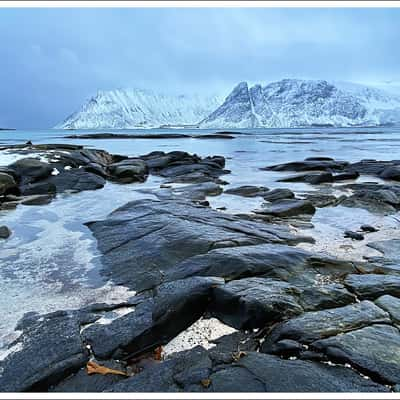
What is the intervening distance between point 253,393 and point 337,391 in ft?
2.08

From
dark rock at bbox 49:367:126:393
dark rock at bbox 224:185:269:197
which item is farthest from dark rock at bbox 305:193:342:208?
dark rock at bbox 49:367:126:393

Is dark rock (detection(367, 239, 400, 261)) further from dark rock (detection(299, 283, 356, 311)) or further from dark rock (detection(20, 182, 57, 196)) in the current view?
dark rock (detection(20, 182, 57, 196))

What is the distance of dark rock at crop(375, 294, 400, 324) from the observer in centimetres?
361

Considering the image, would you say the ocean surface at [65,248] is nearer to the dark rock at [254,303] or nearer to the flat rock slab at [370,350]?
the dark rock at [254,303]

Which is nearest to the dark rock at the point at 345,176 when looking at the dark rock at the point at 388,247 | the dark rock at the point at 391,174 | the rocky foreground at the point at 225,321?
the dark rock at the point at 391,174

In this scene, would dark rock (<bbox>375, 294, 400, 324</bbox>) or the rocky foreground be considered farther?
dark rock (<bbox>375, 294, 400, 324</bbox>)

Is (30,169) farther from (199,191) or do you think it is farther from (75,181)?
(199,191)

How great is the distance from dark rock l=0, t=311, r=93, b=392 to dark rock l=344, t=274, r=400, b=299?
3.18 m

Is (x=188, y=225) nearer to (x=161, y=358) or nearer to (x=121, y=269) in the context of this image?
(x=121, y=269)

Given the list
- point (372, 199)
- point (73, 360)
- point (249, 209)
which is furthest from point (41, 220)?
point (372, 199)

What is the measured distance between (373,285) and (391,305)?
22.7 inches

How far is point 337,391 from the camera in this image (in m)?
2.65

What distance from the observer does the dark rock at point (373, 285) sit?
4234 millimetres

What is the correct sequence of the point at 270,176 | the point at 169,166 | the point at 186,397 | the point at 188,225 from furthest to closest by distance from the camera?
the point at 169,166 < the point at 270,176 < the point at 188,225 < the point at 186,397
